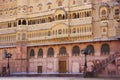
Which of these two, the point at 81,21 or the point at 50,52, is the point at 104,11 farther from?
the point at 50,52

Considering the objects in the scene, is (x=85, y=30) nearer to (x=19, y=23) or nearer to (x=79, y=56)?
(x=79, y=56)

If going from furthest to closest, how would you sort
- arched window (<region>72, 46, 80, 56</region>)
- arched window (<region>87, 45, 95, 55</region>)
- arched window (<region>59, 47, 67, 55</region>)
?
arched window (<region>59, 47, 67, 55</region>), arched window (<region>72, 46, 80, 56</region>), arched window (<region>87, 45, 95, 55</region>)

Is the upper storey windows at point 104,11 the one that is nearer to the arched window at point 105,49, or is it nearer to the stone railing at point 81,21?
the stone railing at point 81,21

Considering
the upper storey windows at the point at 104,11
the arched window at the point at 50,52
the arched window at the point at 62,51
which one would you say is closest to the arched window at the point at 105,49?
the upper storey windows at the point at 104,11

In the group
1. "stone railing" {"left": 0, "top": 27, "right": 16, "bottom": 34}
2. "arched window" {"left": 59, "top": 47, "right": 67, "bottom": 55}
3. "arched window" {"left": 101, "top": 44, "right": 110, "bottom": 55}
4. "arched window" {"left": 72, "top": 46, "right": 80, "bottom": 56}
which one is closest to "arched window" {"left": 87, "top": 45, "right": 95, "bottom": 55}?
"arched window" {"left": 101, "top": 44, "right": 110, "bottom": 55}

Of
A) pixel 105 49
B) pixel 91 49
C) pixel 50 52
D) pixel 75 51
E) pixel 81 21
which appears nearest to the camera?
pixel 105 49

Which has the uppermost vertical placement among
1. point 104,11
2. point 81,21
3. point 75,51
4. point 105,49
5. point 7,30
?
point 104,11

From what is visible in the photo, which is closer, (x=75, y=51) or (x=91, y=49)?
(x=91, y=49)

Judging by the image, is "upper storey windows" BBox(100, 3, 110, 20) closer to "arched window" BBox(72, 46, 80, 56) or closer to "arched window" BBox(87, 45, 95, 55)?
"arched window" BBox(87, 45, 95, 55)

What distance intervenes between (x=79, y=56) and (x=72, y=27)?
184 inches

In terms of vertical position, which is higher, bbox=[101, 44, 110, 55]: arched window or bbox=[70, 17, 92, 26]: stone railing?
bbox=[70, 17, 92, 26]: stone railing

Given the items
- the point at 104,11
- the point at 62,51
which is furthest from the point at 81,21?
the point at 62,51

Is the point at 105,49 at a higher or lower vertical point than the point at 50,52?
higher

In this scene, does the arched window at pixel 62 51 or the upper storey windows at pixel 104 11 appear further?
the arched window at pixel 62 51
